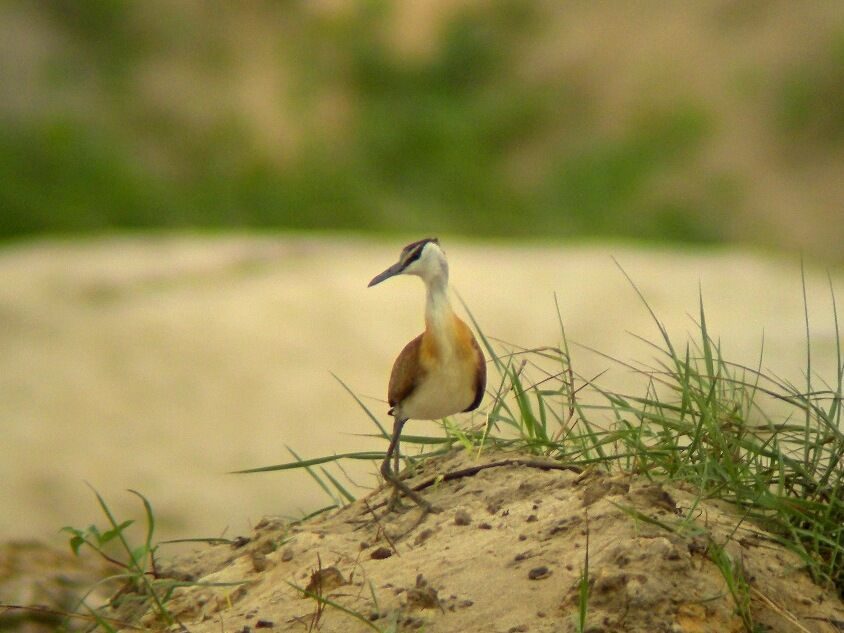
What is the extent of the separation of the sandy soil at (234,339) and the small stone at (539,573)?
4.11 m

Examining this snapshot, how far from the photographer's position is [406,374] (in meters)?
2.50

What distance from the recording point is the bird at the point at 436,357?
2.45m

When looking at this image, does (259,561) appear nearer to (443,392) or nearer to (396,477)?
(396,477)

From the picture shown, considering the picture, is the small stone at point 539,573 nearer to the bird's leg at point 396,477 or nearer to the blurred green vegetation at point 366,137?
the bird's leg at point 396,477

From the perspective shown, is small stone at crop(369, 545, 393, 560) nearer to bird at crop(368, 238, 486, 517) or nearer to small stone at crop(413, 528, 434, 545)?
small stone at crop(413, 528, 434, 545)

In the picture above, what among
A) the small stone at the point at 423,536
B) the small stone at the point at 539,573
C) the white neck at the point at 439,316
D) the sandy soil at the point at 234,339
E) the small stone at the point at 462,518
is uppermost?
the white neck at the point at 439,316

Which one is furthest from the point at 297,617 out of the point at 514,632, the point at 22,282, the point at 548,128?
the point at 548,128

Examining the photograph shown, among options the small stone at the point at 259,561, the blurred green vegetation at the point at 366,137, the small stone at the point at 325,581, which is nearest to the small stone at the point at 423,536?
the small stone at the point at 325,581

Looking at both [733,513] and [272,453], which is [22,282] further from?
[733,513]

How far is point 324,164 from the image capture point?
1139 cm

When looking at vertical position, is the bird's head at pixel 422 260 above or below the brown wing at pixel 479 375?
above

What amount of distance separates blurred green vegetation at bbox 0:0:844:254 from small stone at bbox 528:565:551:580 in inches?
334

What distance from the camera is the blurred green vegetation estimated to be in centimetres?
1097

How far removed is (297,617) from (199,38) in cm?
1087
